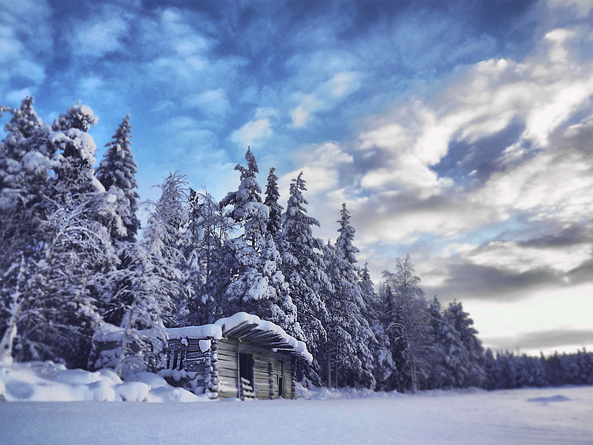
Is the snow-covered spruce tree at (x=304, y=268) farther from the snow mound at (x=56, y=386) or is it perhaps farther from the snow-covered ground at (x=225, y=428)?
the snow-covered ground at (x=225, y=428)

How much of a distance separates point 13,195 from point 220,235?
76.0ft

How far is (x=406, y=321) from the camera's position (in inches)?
1588

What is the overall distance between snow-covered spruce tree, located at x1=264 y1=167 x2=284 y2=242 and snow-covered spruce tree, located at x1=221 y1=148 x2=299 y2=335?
2.21 meters

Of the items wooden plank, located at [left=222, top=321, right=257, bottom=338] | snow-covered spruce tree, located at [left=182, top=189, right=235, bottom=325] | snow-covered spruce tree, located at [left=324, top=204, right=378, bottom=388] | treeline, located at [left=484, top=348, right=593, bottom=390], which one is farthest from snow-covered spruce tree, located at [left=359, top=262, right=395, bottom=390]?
treeline, located at [left=484, top=348, right=593, bottom=390]

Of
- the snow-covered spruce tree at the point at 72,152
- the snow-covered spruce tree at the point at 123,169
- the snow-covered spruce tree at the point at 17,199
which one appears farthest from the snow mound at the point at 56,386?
the snow-covered spruce tree at the point at 123,169

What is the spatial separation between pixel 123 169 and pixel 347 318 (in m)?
21.4

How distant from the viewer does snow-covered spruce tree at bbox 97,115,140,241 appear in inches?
891

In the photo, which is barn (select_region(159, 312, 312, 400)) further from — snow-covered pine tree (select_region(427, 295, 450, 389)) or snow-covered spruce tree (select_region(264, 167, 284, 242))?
snow-covered pine tree (select_region(427, 295, 450, 389))

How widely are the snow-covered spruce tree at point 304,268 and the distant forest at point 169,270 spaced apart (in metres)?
0.10

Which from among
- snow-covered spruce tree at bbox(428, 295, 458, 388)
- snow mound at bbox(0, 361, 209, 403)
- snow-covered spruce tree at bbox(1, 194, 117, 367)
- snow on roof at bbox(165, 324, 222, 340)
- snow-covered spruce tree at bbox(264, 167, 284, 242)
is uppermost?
snow-covered spruce tree at bbox(264, 167, 284, 242)

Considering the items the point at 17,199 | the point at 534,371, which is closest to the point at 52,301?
the point at 17,199

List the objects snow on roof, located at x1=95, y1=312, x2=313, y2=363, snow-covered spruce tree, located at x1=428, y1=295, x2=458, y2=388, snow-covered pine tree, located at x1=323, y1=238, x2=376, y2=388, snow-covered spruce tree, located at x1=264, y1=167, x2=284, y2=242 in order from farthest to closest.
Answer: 1. snow-covered spruce tree, located at x1=428, y1=295, x2=458, y2=388
2. snow-covered pine tree, located at x1=323, y1=238, x2=376, y2=388
3. snow-covered spruce tree, located at x1=264, y1=167, x2=284, y2=242
4. snow on roof, located at x1=95, y1=312, x2=313, y2=363

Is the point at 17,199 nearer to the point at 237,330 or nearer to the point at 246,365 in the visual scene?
the point at 237,330

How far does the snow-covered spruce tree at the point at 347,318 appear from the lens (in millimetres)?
30114
